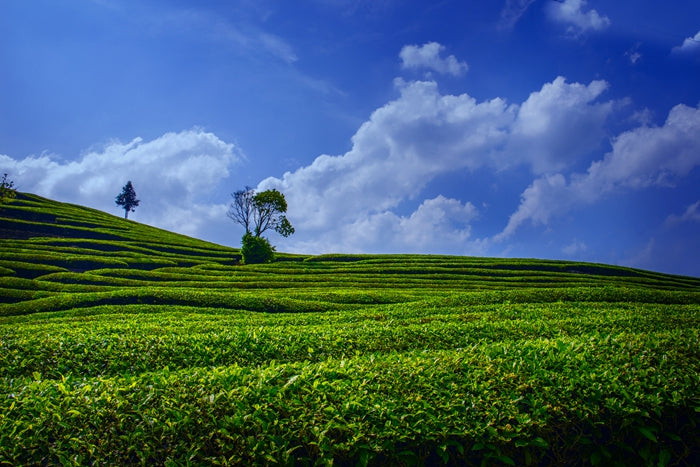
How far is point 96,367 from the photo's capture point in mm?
8617

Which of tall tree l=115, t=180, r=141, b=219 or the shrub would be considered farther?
tall tree l=115, t=180, r=141, b=219

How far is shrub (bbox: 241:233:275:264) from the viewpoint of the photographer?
52.0m

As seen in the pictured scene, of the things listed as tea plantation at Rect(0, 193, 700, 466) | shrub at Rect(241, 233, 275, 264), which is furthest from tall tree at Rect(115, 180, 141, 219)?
tea plantation at Rect(0, 193, 700, 466)

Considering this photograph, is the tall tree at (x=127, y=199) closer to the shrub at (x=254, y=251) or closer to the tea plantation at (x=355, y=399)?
the shrub at (x=254, y=251)

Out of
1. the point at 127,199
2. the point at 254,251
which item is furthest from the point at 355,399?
the point at 127,199

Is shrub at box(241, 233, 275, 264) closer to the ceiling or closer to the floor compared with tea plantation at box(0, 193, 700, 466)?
closer to the ceiling

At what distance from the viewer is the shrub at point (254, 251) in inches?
2048

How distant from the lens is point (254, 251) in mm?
52156

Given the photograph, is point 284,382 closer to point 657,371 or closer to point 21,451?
point 21,451

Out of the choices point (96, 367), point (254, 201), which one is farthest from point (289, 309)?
point (254, 201)

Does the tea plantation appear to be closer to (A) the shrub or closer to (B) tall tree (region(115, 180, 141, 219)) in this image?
(A) the shrub

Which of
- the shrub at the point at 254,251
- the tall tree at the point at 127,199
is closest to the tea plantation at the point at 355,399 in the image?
the shrub at the point at 254,251

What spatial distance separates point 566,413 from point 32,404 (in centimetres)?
723

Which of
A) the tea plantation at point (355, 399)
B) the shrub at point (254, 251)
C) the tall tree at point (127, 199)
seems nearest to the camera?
the tea plantation at point (355, 399)
